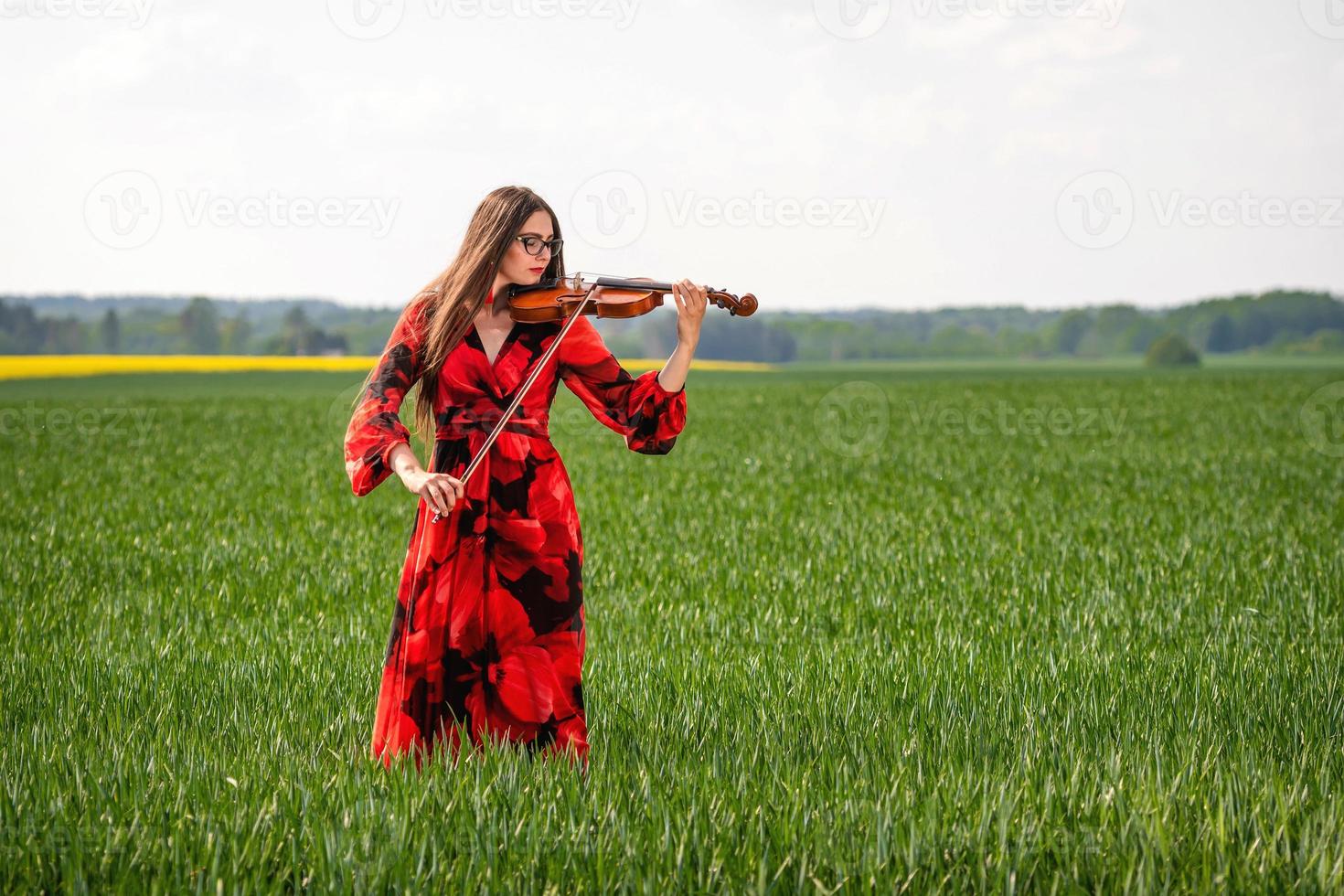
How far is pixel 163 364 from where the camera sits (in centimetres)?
5262

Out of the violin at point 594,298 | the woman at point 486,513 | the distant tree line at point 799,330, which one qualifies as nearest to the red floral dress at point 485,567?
the woman at point 486,513

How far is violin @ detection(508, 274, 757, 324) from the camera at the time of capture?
3.51 metres

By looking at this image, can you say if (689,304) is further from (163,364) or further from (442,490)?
(163,364)

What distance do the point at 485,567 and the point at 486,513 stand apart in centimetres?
17

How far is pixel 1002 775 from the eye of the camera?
150 inches

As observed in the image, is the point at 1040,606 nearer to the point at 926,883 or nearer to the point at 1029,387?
the point at 926,883

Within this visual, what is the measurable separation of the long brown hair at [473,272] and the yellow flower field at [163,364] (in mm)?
45198

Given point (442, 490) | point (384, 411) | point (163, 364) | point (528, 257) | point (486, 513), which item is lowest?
point (163, 364)

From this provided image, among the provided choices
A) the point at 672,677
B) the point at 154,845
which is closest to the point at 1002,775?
the point at 672,677

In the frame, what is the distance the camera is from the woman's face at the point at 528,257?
3.63 m

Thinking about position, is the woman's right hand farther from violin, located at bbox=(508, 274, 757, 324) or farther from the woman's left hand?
the woman's left hand

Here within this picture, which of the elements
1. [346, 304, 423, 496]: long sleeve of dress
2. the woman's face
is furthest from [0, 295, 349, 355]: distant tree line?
the woman's face

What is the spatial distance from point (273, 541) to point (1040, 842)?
7208mm

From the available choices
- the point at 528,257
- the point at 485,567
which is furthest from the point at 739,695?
the point at 528,257
